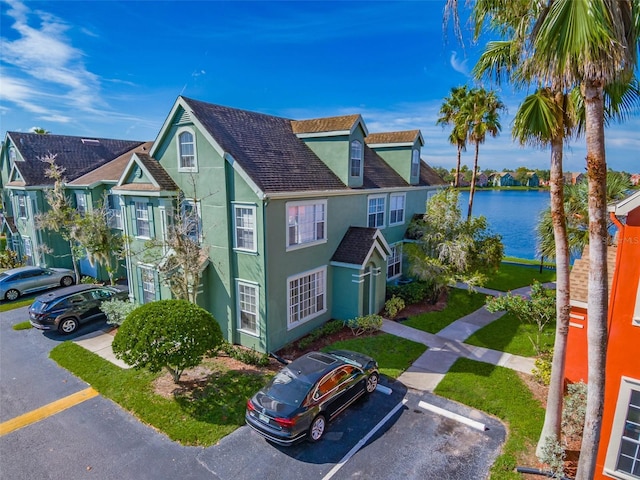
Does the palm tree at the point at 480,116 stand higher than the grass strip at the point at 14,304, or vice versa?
the palm tree at the point at 480,116

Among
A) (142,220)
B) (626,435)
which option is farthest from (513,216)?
(142,220)

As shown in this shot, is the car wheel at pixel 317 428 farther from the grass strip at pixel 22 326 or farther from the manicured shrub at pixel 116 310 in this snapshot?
the grass strip at pixel 22 326

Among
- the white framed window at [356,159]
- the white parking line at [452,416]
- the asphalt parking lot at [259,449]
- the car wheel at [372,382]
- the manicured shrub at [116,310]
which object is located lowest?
the asphalt parking lot at [259,449]

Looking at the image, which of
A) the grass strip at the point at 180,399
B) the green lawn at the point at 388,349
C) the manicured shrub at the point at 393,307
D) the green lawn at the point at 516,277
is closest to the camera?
the grass strip at the point at 180,399

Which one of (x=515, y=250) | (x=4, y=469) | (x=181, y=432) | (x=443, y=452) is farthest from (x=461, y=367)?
(x=515, y=250)

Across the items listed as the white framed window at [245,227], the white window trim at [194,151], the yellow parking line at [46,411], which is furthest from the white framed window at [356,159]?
the yellow parking line at [46,411]

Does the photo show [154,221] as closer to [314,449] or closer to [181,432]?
[181,432]

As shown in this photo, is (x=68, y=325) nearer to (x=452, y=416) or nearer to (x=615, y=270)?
(x=452, y=416)
